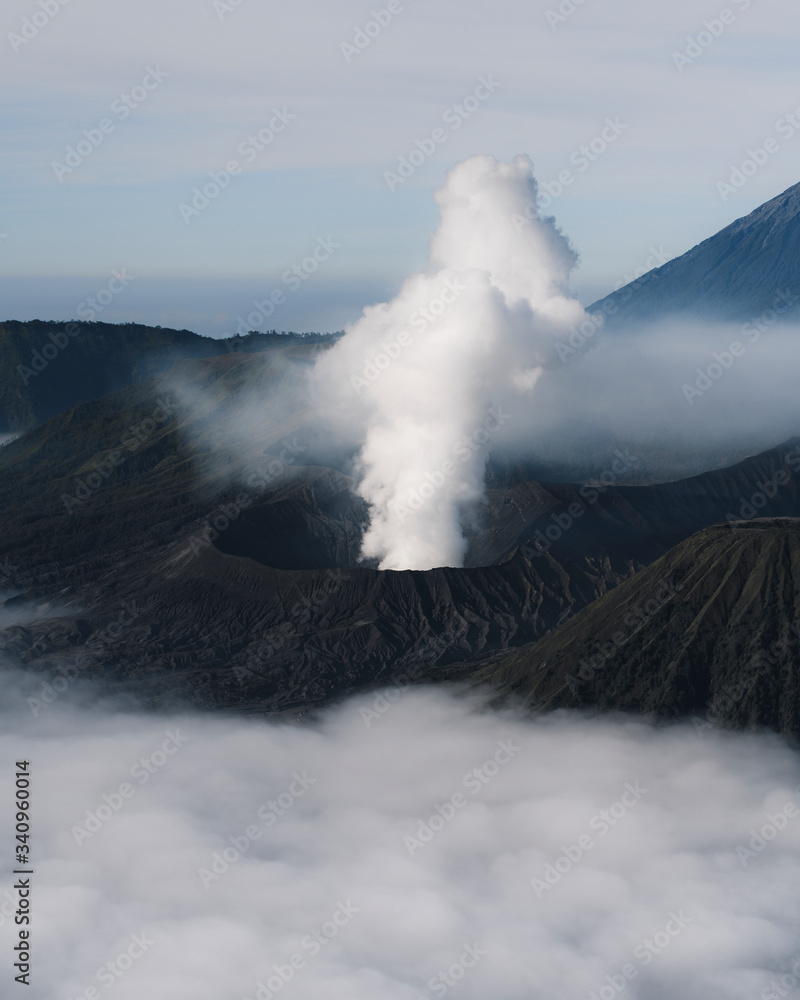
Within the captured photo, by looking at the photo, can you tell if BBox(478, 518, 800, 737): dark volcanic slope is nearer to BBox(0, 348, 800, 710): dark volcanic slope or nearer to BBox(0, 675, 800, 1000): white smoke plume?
BBox(0, 675, 800, 1000): white smoke plume

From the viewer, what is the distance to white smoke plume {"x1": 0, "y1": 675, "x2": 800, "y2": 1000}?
6003cm

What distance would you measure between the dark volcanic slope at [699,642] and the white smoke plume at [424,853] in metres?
2.20

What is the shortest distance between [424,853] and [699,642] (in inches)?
951

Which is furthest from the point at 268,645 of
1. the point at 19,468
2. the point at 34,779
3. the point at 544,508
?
the point at 19,468

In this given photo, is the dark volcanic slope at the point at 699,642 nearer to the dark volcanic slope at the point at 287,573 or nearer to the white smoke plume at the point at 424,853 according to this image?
the white smoke plume at the point at 424,853

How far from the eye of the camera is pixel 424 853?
231 ft

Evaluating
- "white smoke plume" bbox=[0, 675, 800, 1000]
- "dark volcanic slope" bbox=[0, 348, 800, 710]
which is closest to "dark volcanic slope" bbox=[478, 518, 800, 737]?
"white smoke plume" bbox=[0, 675, 800, 1000]

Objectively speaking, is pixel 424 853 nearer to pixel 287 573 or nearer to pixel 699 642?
pixel 699 642

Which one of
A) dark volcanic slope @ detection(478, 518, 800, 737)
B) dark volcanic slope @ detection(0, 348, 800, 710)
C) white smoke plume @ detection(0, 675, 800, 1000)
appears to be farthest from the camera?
dark volcanic slope @ detection(0, 348, 800, 710)

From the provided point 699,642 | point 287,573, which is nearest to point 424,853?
point 699,642

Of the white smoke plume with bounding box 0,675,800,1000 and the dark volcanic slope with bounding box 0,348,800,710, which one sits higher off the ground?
the dark volcanic slope with bounding box 0,348,800,710

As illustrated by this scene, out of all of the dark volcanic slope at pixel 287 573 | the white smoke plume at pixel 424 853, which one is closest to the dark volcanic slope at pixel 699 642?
the white smoke plume at pixel 424 853

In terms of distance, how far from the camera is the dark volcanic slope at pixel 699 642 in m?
77.9

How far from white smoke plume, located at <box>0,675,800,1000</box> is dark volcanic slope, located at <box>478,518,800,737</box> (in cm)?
220
